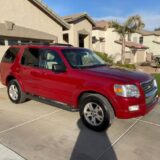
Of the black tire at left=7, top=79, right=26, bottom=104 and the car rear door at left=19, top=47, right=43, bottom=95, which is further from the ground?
the car rear door at left=19, top=47, right=43, bottom=95

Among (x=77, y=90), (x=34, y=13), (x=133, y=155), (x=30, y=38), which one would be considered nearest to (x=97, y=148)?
(x=133, y=155)

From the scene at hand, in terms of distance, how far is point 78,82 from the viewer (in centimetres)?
500

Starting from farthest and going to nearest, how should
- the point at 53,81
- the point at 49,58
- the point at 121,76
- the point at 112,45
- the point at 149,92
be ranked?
the point at 112,45 → the point at 49,58 → the point at 53,81 → the point at 149,92 → the point at 121,76

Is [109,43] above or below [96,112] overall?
above

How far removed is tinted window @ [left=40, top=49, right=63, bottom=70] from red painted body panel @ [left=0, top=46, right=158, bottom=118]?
13cm

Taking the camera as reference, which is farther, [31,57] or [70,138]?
[31,57]

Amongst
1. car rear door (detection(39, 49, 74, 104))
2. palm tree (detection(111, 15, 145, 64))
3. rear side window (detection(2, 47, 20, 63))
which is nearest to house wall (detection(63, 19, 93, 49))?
palm tree (detection(111, 15, 145, 64))

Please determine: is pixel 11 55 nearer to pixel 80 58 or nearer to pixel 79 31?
pixel 80 58

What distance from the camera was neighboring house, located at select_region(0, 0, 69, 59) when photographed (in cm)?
1029

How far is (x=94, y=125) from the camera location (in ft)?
16.1

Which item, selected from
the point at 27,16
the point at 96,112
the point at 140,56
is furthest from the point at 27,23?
the point at 140,56

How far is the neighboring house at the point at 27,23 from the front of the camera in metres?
10.3

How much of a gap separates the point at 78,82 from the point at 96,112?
86cm

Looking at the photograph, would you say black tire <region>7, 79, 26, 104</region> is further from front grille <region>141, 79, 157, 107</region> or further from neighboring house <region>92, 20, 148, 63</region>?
neighboring house <region>92, 20, 148, 63</region>
